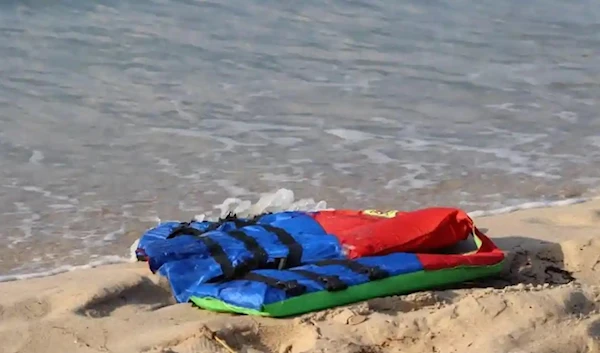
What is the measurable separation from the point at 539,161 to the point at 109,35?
4504 millimetres

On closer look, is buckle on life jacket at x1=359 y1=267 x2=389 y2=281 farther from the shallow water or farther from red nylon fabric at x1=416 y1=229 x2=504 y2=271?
the shallow water

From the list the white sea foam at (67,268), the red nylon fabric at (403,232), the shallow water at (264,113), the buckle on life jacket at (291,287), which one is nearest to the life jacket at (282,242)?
the red nylon fabric at (403,232)

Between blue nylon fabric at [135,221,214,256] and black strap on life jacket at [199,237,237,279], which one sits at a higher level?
black strap on life jacket at [199,237,237,279]

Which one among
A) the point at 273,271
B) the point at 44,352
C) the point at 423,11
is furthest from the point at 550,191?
the point at 423,11

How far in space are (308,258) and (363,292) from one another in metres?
0.34

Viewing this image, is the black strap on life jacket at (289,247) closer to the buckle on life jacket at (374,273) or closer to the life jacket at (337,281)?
the life jacket at (337,281)

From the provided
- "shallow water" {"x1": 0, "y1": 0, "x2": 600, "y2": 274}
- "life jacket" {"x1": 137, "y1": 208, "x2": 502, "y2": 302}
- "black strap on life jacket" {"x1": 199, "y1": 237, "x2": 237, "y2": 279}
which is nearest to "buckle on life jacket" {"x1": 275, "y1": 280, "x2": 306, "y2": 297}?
"life jacket" {"x1": 137, "y1": 208, "x2": 502, "y2": 302}

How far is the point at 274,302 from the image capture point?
3043 mm

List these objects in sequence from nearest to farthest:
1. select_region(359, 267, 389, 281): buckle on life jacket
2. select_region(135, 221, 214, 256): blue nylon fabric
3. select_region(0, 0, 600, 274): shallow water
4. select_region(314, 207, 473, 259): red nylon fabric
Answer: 1. select_region(359, 267, 389, 281): buckle on life jacket
2. select_region(314, 207, 473, 259): red nylon fabric
3. select_region(135, 221, 214, 256): blue nylon fabric
4. select_region(0, 0, 600, 274): shallow water

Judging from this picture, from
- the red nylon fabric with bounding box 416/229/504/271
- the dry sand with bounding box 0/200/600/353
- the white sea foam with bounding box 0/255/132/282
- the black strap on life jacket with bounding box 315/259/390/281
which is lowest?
the white sea foam with bounding box 0/255/132/282

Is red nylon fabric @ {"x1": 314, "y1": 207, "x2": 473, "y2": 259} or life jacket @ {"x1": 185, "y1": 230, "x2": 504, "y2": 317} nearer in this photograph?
life jacket @ {"x1": 185, "y1": 230, "x2": 504, "y2": 317}

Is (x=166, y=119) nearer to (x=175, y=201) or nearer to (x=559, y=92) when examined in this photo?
(x=175, y=201)

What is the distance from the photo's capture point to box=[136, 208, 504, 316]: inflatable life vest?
10.3ft

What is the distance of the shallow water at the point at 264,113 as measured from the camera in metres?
4.76
